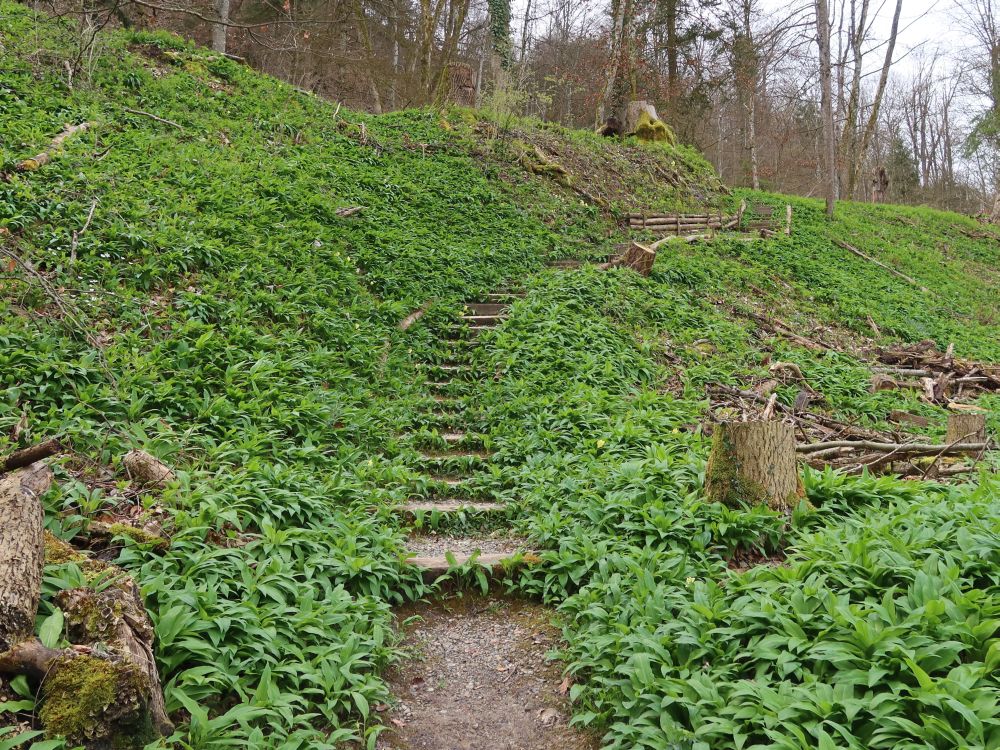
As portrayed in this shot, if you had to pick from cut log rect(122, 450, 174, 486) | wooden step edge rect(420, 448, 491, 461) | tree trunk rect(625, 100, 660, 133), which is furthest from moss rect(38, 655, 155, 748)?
tree trunk rect(625, 100, 660, 133)

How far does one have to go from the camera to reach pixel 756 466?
13.7 ft

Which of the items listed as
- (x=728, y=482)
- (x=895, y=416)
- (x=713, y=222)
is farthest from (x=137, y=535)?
(x=713, y=222)

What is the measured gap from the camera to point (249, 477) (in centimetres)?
448

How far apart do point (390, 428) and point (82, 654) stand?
13.5ft

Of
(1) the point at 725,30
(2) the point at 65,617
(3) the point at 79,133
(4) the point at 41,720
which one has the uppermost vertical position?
(1) the point at 725,30

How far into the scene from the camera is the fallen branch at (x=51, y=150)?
7598mm

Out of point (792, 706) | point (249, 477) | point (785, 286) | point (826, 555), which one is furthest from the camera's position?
point (785, 286)

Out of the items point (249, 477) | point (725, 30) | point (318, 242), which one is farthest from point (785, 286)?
point (725, 30)

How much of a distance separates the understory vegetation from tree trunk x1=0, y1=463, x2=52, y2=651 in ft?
0.46

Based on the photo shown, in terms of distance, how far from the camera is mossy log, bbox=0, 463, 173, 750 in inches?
91.8

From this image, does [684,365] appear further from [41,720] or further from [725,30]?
[725,30]

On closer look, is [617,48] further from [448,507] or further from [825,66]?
[448,507]

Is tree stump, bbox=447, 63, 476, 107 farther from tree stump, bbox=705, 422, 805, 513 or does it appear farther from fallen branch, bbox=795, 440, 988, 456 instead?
tree stump, bbox=705, 422, 805, 513

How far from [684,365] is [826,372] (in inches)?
84.4
